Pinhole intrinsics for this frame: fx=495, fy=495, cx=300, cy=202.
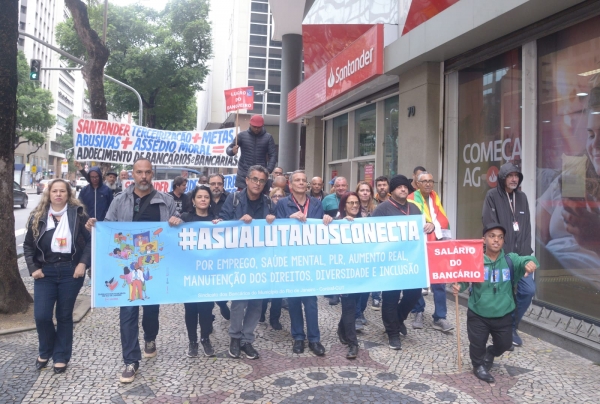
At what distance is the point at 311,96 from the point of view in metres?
14.0

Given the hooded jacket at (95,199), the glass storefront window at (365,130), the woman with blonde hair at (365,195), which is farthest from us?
the glass storefront window at (365,130)

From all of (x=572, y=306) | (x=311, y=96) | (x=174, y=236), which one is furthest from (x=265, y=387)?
(x=311, y=96)

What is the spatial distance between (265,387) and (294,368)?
0.53 metres

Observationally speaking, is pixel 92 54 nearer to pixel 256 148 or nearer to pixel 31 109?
pixel 256 148

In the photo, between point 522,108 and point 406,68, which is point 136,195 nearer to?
point 522,108

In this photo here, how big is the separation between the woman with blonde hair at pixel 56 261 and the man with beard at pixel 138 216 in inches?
7.9

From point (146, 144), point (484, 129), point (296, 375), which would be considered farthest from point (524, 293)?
point (146, 144)

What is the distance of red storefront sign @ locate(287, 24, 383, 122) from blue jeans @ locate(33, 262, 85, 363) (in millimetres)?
6859

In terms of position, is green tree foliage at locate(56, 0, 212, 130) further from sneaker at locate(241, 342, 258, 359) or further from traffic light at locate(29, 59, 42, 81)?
sneaker at locate(241, 342, 258, 359)

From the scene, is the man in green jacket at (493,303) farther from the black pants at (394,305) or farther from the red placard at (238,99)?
the red placard at (238,99)

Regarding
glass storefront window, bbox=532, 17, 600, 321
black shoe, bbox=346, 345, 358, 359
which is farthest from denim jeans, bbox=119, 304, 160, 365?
glass storefront window, bbox=532, 17, 600, 321

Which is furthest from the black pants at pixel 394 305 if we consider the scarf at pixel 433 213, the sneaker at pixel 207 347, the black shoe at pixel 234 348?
the sneaker at pixel 207 347

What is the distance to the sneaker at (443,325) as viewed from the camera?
5.93 metres

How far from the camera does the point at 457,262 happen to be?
4.68 m
